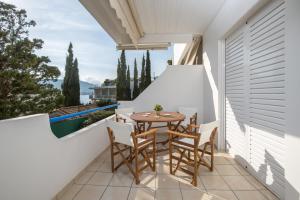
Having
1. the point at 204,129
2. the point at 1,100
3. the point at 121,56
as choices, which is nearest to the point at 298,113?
the point at 204,129

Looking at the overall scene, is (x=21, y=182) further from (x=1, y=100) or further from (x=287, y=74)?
(x=1, y=100)

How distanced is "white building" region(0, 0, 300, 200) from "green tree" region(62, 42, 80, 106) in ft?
31.1

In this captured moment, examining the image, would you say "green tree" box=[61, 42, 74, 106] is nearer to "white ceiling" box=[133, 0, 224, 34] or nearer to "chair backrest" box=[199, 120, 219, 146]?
"white ceiling" box=[133, 0, 224, 34]

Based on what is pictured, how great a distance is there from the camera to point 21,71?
16.5ft

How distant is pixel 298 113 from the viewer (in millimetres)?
1606

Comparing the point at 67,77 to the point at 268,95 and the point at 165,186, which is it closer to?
the point at 165,186

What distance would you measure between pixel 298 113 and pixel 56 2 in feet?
20.5

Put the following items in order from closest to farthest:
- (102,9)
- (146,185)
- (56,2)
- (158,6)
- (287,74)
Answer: (287,74)
(146,185)
(158,6)
(102,9)
(56,2)

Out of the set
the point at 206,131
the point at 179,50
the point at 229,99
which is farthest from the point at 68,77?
the point at 206,131

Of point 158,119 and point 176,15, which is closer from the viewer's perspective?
point 158,119

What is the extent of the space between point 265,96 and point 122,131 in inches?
82.2

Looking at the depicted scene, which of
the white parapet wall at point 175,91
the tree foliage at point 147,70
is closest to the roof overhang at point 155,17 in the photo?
the white parapet wall at point 175,91

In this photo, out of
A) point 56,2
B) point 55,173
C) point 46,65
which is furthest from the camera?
Result: point 46,65

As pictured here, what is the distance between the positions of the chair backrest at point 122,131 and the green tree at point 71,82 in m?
11.8
